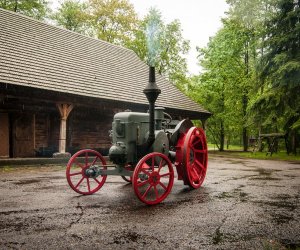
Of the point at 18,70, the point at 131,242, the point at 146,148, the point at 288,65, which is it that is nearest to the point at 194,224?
the point at 131,242

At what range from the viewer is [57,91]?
37.9ft

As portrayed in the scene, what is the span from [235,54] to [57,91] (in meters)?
17.6

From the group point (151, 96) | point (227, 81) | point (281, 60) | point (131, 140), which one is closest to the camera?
point (151, 96)

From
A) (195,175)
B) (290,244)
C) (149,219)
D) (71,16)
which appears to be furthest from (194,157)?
(71,16)

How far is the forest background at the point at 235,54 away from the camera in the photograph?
14469 mm

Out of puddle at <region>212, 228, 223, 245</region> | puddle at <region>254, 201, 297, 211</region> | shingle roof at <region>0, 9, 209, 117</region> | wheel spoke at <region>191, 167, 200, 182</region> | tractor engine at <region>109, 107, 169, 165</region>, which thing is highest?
shingle roof at <region>0, 9, 209, 117</region>

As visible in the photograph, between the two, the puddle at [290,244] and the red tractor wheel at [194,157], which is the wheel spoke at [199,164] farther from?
the puddle at [290,244]

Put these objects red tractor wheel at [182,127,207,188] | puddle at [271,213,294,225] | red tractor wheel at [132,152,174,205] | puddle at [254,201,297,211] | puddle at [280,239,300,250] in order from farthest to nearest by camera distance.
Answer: red tractor wheel at [182,127,207,188], puddle at [254,201,297,211], red tractor wheel at [132,152,174,205], puddle at [271,213,294,225], puddle at [280,239,300,250]

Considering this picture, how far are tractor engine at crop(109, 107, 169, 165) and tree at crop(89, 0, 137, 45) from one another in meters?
24.6

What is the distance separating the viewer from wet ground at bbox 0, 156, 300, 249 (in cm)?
302

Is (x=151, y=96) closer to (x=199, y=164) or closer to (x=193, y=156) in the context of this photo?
(x=193, y=156)

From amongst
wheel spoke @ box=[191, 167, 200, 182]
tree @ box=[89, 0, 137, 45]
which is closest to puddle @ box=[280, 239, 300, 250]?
wheel spoke @ box=[191, 167, 200, 182]

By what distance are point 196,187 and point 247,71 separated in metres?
21.6

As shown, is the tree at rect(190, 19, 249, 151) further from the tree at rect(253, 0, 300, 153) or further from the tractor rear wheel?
the tractor rear wheel
